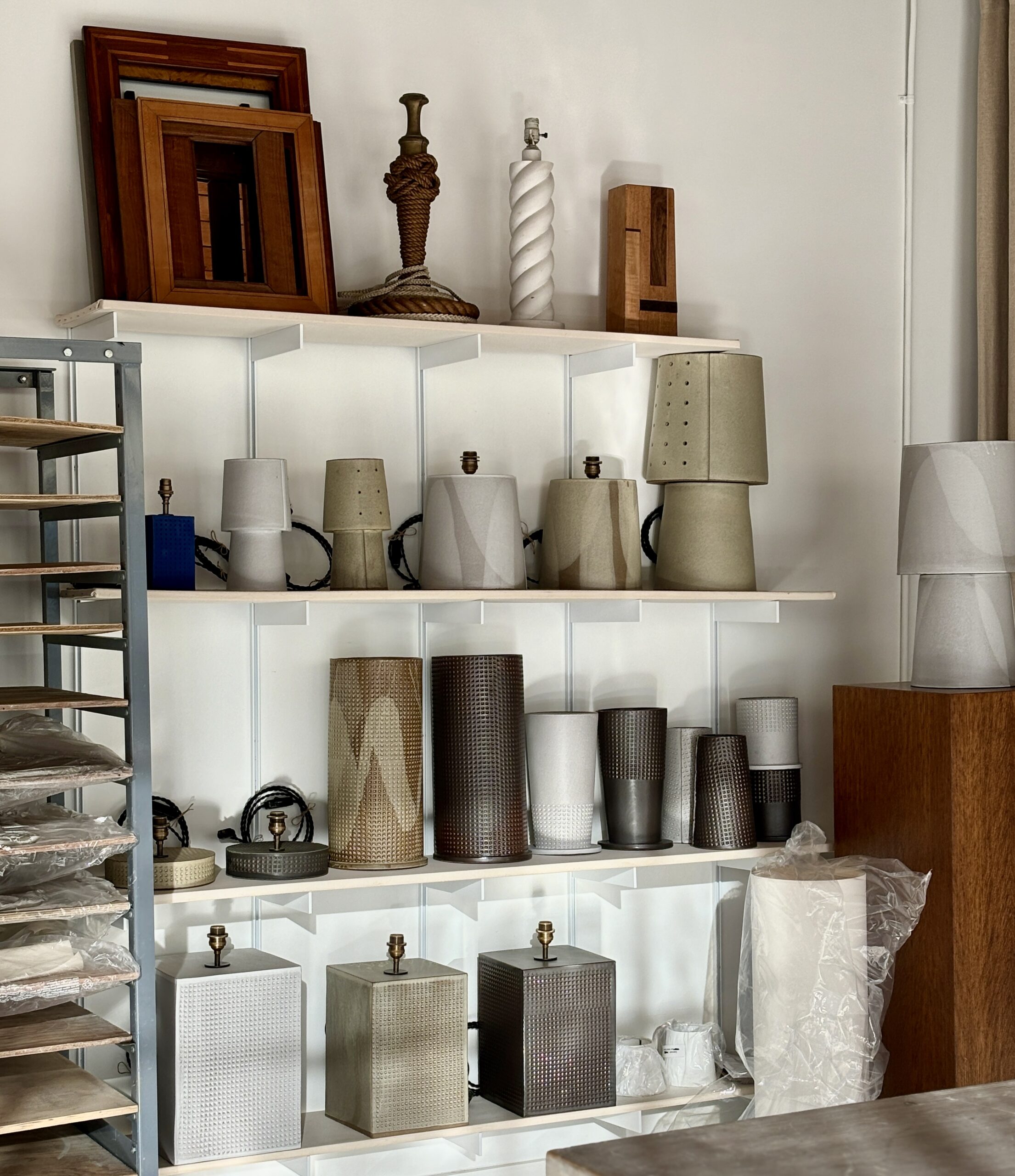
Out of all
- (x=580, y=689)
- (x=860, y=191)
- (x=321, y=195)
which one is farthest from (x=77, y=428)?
(x=860, y=191)

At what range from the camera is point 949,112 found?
9.32 feet

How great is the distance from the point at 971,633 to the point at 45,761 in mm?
1427

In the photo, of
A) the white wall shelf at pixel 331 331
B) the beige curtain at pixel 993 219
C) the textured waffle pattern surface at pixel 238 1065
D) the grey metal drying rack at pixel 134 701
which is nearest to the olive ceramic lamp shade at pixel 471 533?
the white wall shelf at pixel 331 331

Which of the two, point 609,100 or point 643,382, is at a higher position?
point 609,100

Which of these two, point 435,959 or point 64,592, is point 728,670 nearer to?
point 435,959

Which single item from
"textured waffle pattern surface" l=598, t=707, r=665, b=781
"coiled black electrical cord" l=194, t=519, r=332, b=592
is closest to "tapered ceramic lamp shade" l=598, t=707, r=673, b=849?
"textured waffle pattern surface" l=598, t=707, r=665, b=781

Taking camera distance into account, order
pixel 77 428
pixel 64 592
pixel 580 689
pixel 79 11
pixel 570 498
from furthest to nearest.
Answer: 1. pixel 580 689
2. pixel 570 498
3. pixel 79 11
4. pixel 64 592
5. pixel 77 428

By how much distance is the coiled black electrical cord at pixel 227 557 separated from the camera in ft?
7.36

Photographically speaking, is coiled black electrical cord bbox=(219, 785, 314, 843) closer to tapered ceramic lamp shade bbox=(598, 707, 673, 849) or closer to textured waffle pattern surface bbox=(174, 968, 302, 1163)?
textured waffle pattern surface bbox=(174, 968, 302, 1163)

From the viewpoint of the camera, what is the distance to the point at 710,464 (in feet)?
8.07

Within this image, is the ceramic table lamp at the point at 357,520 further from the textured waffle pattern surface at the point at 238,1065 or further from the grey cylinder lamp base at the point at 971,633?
the grey cylinder lamp base at the point at 971,633

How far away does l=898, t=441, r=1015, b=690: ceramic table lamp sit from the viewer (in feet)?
7.51

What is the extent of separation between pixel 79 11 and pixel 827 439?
4.94 ft

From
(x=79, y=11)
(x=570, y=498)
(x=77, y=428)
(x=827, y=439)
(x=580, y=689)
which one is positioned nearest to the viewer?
(x=77, y=428)
